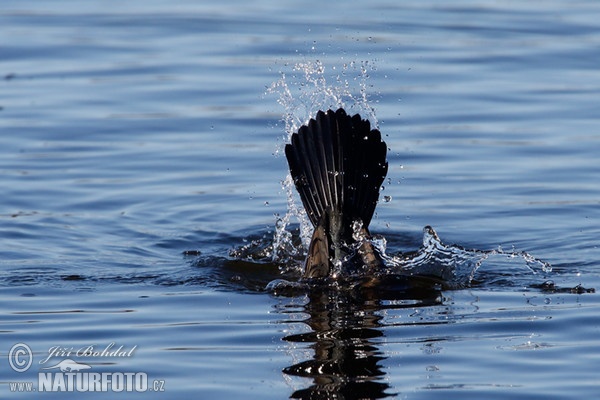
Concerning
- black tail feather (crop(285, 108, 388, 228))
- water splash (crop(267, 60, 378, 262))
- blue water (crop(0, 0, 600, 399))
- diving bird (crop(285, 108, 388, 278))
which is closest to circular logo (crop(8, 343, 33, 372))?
blue water (crop(0, 0, 600, 399))

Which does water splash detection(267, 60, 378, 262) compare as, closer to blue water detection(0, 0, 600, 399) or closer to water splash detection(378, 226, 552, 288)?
blue water detection(0, 0, 600, 399)

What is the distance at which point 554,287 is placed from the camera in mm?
7367

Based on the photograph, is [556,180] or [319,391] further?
[556,180]

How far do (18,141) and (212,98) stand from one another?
1.95 m

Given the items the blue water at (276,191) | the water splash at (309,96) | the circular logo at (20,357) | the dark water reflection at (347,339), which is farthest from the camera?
the water splash at (309,96)

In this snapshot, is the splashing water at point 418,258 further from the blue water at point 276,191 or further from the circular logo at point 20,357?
the circular logo at point 20,357

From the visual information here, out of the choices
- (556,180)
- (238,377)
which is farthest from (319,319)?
(556,180)

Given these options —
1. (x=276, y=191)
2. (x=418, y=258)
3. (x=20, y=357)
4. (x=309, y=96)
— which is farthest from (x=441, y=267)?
(x=309, y=96)

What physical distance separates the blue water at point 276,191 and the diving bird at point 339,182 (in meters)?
0.36

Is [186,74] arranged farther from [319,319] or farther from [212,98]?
[319,319]

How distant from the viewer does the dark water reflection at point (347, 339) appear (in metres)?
5.66

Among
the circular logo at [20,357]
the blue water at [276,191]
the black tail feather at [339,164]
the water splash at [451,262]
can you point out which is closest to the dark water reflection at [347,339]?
the blue water at [276,191]

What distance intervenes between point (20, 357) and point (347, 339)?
157cm

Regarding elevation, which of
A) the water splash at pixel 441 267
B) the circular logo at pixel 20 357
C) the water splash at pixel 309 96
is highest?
the water splash at pixel 309 96
